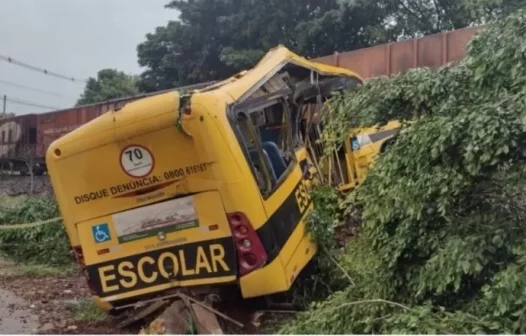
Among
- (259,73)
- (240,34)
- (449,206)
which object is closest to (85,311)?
(259,73)

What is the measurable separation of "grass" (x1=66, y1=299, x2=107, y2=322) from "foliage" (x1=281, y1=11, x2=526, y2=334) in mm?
2054

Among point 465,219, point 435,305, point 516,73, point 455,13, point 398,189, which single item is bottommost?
point 435,305

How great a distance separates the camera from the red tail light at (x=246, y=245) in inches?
171

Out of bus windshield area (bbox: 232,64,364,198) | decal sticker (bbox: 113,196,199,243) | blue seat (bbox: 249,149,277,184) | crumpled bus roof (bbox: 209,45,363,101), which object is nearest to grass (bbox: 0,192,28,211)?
bus windshield area (bbox: 232,64,364,198)

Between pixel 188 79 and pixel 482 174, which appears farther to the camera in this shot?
pixel 188 79

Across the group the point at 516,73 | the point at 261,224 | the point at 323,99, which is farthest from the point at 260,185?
the point at 323,99

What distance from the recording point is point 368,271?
14.4 feet

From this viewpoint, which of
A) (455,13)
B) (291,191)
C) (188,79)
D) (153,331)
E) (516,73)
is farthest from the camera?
(188,79)

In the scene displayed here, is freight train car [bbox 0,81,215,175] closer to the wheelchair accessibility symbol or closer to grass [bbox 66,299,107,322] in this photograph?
grass [bbox 66,299,107,322]

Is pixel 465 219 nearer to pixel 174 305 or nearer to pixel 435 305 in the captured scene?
pixel 435 305

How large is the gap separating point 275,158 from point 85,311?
2.24 meters

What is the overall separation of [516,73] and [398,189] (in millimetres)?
1012

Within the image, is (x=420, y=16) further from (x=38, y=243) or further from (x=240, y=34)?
(x=38, y=243)

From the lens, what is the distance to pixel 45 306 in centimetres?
603
